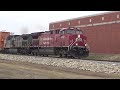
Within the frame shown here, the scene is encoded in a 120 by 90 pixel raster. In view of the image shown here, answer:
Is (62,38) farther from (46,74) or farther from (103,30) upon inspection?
(103,30)

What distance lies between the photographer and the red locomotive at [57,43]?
30.2 meters

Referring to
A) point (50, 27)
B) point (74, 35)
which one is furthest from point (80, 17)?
point (74, 35)

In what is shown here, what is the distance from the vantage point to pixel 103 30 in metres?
45.9

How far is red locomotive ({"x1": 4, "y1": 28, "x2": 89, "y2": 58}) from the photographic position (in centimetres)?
3025

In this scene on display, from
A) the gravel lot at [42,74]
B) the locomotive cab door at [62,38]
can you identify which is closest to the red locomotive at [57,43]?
the locomotive cab door at [62,38]

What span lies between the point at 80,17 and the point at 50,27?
47.7 ft

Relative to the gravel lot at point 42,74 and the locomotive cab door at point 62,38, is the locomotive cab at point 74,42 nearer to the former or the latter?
the locomotive cab door at point 62,38

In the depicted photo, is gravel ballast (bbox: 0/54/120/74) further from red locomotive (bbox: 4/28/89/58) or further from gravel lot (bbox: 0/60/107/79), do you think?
red locomotive (bbox: 4/28/89/58)

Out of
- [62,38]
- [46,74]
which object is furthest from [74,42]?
[46,74]

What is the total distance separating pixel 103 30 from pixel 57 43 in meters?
15.6

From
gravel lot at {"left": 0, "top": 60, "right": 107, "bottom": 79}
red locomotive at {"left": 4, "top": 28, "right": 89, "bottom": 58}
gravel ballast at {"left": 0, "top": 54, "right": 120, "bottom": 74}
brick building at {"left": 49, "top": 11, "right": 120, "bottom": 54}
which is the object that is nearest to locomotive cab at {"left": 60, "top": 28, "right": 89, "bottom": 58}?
red locomotive at {"left": 4, "top": 28, "right": 89, "bottom": 58}

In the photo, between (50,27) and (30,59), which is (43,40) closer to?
(30,59)

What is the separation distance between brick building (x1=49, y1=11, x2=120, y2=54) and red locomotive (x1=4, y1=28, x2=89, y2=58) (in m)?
12.3

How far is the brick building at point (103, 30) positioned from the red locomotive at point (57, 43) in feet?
40.2
